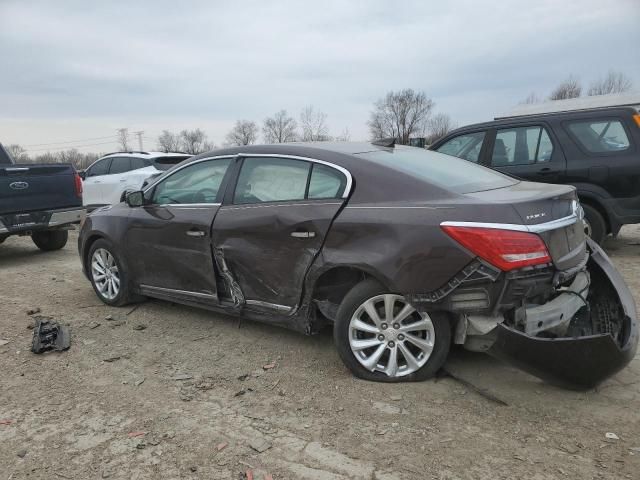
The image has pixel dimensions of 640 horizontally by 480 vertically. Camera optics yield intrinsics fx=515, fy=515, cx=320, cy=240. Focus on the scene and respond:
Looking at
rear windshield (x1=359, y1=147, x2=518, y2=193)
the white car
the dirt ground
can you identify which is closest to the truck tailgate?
the dirt ground

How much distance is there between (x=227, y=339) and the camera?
4.22m

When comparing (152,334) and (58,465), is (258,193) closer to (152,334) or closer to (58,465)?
(152,334)

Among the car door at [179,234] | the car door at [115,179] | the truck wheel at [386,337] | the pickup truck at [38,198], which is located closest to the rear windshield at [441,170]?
the truck wheel at [386,337]

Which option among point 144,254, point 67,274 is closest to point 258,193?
point 144,254

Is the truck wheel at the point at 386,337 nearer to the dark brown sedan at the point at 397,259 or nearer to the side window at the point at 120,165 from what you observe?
the dark brown sedan at the point at 397,259

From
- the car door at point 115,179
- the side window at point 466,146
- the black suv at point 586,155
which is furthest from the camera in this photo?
the car door at point 115,179

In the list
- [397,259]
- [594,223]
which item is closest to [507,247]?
[397,259]

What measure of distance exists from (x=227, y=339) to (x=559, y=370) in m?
2.49

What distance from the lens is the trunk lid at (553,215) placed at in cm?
289

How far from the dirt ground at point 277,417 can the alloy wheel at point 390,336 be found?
0.50 feet

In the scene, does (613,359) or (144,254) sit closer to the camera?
(613,359)

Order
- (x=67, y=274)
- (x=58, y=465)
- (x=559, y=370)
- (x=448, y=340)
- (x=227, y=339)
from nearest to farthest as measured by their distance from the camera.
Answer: (x=58, y=465), (x=559, y=370), (x=448, y=340), (x=227, y=339), (x=67, y=274)

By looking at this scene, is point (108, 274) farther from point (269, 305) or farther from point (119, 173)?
point (119, 173)

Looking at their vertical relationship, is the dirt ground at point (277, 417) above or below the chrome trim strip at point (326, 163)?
below
